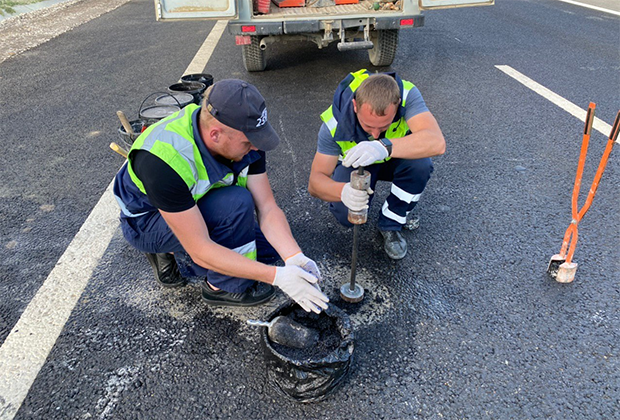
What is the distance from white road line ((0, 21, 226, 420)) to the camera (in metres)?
2.02

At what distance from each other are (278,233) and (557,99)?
3.92 metres

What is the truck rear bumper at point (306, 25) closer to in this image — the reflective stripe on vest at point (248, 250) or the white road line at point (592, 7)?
the reflective stripe on vest at point (248, 250)

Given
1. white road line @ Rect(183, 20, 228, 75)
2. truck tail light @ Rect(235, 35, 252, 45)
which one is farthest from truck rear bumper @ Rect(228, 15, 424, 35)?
white road line @ Rect(183, 20, 228, 75)

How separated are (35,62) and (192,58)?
2.13m

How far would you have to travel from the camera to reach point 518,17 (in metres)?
8.12

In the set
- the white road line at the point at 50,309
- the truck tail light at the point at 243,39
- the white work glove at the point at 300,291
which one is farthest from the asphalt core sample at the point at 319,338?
the truck tail light at the point at 243,39

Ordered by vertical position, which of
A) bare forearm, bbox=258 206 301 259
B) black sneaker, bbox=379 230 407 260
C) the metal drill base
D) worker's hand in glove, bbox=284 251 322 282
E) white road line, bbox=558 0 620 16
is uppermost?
white road line, bbox=558 0 620 16

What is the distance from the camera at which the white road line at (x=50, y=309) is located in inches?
79.4

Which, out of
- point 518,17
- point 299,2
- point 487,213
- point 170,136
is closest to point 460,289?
point 487,213

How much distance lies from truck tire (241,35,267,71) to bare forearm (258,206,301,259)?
352 centimetres

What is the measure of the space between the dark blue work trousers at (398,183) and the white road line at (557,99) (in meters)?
2.31

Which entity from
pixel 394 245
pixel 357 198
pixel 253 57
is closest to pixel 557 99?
pixel 394 245

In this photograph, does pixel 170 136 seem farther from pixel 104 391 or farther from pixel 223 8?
pixel 223 8

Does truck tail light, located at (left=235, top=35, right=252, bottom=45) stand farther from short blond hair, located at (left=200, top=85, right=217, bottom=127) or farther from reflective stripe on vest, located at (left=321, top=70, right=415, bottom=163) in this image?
short blond hair, located at (left=200, top=85, right=217, bottom=127)
